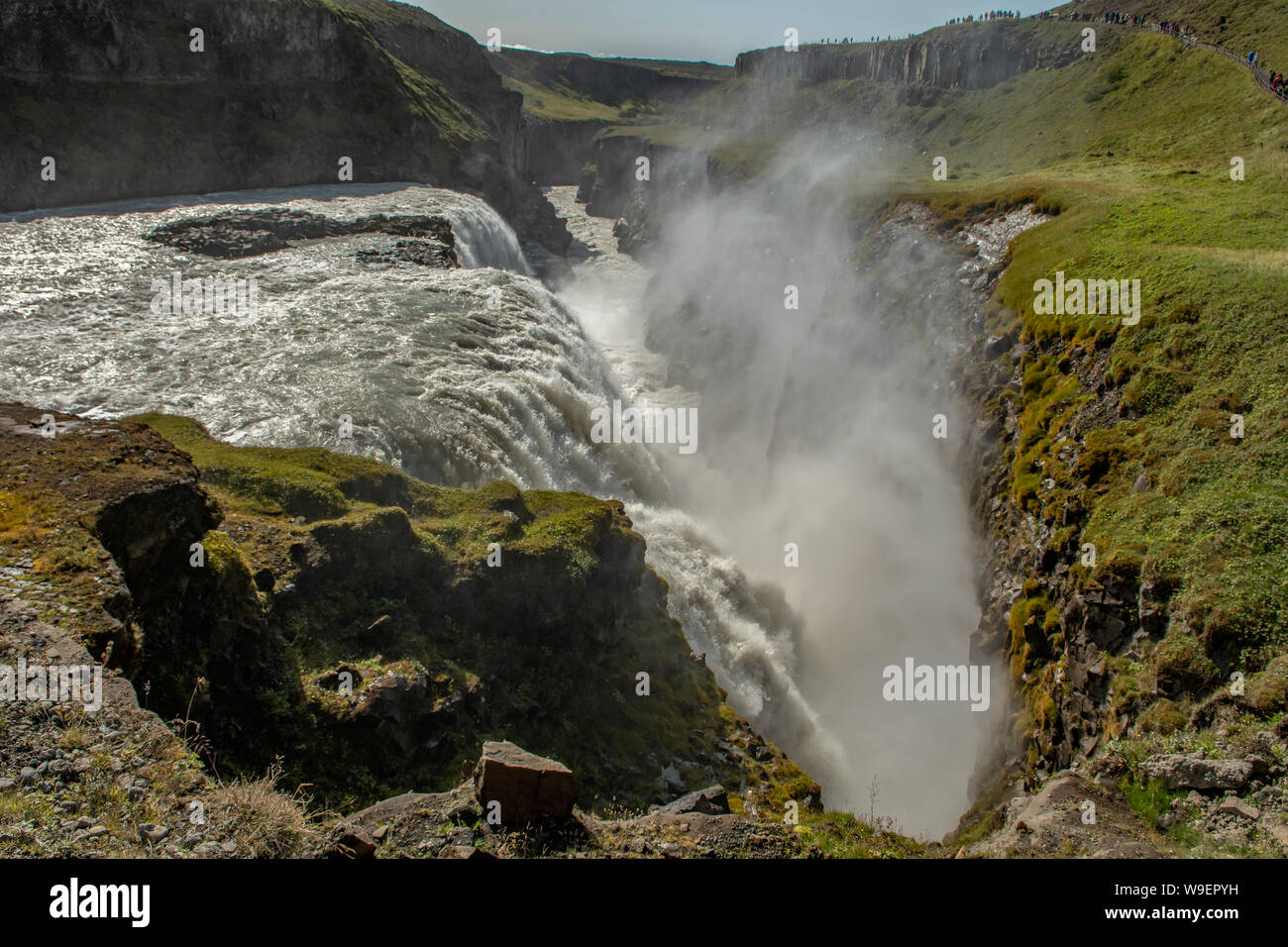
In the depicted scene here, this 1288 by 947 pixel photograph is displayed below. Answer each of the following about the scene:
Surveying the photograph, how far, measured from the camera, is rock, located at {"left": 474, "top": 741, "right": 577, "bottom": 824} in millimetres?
8133

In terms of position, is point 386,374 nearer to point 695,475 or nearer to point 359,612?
point 359,612

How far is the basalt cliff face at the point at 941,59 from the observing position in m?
72.3

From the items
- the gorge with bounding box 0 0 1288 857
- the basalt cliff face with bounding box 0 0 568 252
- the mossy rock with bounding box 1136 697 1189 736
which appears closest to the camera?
the gorge with bounding box 0 0 1288 857

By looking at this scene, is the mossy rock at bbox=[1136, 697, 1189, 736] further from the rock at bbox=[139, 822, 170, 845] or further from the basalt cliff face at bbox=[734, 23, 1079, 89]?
the basalt cliff face at bbox=[734, 23, 1079, 89]

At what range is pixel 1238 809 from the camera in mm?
9281

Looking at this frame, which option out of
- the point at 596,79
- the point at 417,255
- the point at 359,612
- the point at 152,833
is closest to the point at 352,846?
the point at 152,833

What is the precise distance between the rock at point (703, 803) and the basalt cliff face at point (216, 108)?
57.3 metres

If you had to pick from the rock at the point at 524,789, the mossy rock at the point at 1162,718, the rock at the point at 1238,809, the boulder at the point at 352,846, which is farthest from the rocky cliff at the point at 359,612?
the rock at the point at 1238,809

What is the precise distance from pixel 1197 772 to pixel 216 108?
74088 mm

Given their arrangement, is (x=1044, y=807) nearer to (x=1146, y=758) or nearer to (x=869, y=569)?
(x=1146, y=758)

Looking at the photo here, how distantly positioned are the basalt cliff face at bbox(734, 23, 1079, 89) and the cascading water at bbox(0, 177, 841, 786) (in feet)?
203

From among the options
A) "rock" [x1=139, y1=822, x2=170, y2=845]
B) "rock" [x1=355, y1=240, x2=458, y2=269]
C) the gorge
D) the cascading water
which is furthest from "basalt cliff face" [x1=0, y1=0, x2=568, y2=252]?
"rock" [x1=139, y1=822, x2=170, y2=845]

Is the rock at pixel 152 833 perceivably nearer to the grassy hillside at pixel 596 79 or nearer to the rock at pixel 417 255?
the rock at pixel 417 255

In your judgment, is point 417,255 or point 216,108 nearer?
point 417,255
